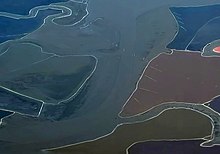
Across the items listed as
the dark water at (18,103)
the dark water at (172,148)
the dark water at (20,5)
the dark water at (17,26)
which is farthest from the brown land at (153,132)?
the dark water at (20,5)

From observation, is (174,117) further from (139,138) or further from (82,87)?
(82,87)

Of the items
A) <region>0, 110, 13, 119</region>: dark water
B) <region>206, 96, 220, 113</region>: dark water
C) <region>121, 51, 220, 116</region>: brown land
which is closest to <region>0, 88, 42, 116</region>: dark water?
<region>0, 110, 13, 119</region>: dark water

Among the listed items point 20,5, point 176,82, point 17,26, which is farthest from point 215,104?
point 20,5

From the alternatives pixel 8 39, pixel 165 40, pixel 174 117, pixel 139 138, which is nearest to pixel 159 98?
pixel 174 117

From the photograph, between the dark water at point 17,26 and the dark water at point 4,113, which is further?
the dark water at point 17,26

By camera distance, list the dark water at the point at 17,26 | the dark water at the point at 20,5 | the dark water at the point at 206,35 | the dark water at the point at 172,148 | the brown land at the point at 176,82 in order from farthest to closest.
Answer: the dark water at the point at 20,5 → the dark water at the point at 17,26 → the dark water at the point at 206,35 → the brown land at the point at 176,82 → the dark water at the point at 172,148

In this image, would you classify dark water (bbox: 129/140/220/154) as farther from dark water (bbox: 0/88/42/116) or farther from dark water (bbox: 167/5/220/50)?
dark water (bbox: 167/5/220/50)

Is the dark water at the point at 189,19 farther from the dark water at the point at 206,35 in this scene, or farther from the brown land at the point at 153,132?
the brown land at the point at 153,132
